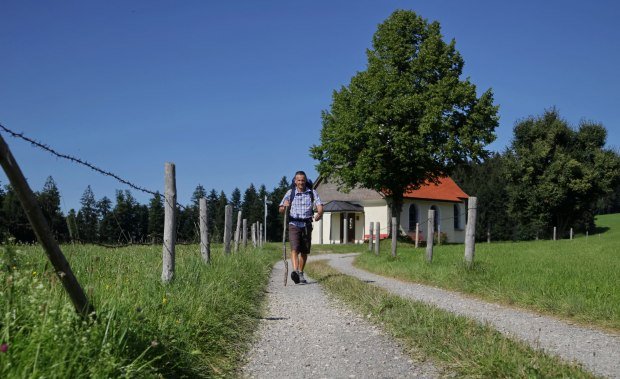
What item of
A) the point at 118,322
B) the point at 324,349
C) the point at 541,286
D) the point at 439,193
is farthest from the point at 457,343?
the point at 439,193

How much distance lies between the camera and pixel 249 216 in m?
86.6

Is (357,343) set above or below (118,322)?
below

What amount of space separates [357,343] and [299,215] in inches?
208

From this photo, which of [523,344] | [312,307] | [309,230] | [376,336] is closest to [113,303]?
[376,336]

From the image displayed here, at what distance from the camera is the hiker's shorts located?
10.1 meters

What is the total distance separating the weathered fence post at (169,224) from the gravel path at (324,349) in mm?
1281

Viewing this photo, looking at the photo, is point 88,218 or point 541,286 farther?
point 541,286

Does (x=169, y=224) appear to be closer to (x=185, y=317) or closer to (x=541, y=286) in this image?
(x=185, y=317)

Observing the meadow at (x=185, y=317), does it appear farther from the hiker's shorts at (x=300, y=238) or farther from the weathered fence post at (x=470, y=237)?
the weathered fence post at (x=470, y=237)

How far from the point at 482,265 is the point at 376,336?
630 cm

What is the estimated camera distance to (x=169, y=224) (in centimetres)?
629

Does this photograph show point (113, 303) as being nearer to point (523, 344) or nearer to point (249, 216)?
point (523, 344)

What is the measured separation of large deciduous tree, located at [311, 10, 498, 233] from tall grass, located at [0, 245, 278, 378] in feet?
83.2

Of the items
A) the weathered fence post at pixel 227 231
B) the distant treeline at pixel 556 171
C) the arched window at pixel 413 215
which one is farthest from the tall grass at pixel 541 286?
the distant treeline at pixel 556 171
